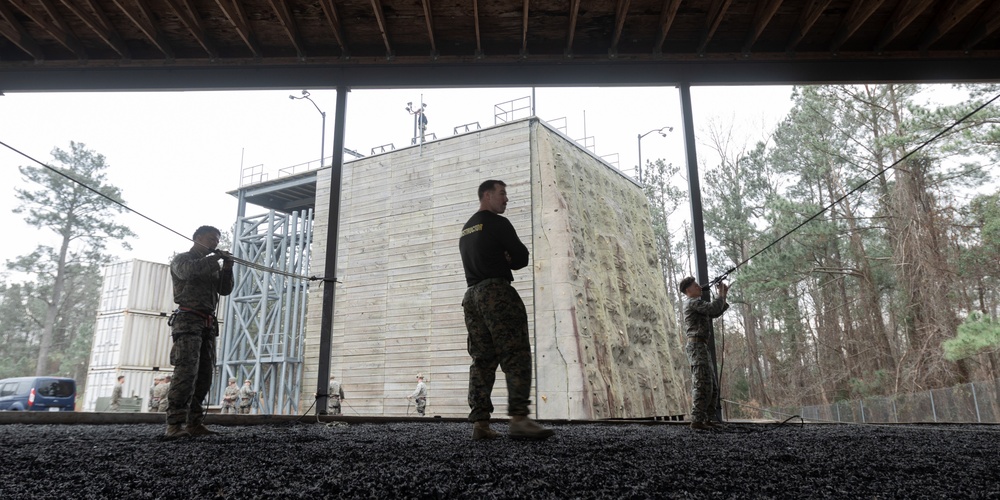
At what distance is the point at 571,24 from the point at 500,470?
4.32 m

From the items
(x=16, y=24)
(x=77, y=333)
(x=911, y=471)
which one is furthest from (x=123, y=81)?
(x=77, y=333)

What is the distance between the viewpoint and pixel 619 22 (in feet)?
17.2

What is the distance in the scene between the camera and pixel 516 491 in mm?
1696

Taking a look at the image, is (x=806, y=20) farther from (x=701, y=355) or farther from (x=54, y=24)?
(x=54, y=24)

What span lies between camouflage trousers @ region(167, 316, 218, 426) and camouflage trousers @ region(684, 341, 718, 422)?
3.83m

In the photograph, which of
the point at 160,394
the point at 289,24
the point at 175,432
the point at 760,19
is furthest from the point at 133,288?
the point at 760,19

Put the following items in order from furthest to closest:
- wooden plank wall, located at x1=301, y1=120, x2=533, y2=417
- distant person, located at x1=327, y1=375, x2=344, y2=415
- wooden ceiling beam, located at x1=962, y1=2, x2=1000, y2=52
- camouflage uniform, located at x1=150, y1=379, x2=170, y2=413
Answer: wooden plank wall, located at x1=301, y1=120, x2=533, y2=417 < distant person, located at x1=327, y1=375, x2=344, y2=415 < camouflage uniform, located at x1=150, y1=379, x2=170, y2=413 < wooden ceiling beam, located at x1=962, y1=2, x2=1000, y2=52

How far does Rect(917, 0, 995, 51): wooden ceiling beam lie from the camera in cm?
482

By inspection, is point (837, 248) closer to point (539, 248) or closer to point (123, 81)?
point (539, 248)

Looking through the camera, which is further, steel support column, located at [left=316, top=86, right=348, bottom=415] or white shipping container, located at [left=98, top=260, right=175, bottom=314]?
white shipping container, located at [left=98, top=260, right=175, bottom=314]

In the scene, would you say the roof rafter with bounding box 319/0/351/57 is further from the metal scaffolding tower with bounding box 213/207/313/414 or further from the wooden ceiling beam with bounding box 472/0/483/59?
the metal scaffolding tower with bounding box 213/207/313/414

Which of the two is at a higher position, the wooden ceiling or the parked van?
the wooden ceiling

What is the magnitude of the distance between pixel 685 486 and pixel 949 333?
20080mm

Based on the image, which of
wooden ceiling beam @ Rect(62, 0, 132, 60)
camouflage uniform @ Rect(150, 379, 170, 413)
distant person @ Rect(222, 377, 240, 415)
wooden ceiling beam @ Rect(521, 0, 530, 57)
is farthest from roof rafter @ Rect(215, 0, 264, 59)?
distant person @ Rect(222, 377, 240, 415)
